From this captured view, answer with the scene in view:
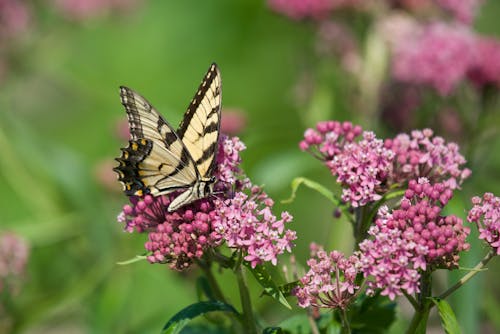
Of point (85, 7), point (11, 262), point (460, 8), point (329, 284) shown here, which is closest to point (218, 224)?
point (329, 284)

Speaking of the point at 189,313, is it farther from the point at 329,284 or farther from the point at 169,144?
the point at 169,144

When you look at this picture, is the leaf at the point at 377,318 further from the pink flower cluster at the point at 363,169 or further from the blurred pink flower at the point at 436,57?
the blurred pink flower at the point at 436,57

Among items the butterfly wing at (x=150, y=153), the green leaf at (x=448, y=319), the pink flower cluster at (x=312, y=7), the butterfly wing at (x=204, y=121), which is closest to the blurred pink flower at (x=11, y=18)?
the pink flower cluster at (x=312, y=7)

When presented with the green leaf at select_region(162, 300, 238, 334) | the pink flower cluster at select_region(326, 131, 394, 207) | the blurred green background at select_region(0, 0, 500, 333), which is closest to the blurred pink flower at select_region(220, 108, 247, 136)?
the blurred green background at select_region(0, 0, 500, 333)

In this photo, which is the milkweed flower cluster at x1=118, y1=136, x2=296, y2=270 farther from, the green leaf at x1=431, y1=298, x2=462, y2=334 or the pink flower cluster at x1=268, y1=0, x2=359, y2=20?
the pink flower cluster at x1=268, y1=0, x2=359, y2=20

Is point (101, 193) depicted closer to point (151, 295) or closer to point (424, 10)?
point (151, 295)
